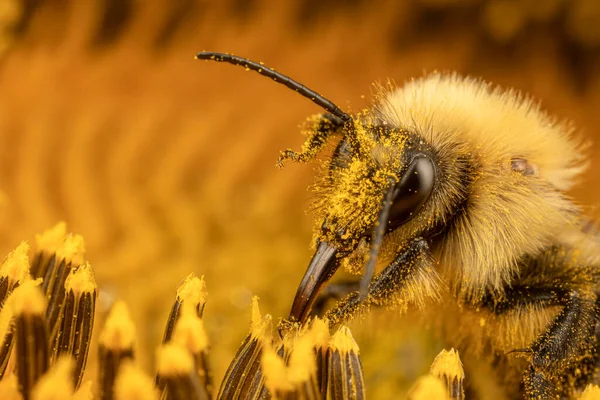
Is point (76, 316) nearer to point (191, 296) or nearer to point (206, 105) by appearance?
point (191, 296)

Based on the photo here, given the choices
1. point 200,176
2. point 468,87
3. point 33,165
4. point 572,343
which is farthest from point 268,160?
point 572,343

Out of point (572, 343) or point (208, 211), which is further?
point (208, 211)

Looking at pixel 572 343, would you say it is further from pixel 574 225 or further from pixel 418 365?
pixel 418 365

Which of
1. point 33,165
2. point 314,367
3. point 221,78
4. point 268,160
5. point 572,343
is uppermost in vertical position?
point 221,78

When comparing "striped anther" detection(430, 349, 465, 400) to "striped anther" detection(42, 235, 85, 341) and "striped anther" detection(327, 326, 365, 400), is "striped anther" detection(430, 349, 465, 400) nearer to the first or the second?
"striped anther" detection(327, 326, 365, 400)

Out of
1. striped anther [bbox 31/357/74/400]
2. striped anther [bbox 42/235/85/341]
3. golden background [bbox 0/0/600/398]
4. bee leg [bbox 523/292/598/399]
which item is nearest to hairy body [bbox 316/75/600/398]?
bee leg [bbox 523/292/598/399]

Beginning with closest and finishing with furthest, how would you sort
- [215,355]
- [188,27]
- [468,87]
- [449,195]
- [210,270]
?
[449,195] < [468,87] < [215,355] < [210,270] < [188,27]
